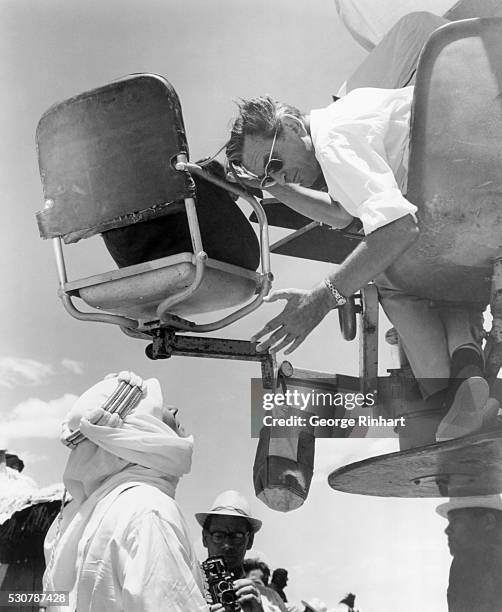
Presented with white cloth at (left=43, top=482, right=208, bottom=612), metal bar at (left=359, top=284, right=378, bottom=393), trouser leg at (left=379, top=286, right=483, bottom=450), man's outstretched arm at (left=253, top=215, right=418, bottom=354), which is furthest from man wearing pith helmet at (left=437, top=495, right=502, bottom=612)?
white cloth at (left=43, top=482, right=208, bottom=612)

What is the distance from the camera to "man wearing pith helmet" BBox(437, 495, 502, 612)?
227 cm

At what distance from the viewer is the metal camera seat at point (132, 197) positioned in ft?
6.18

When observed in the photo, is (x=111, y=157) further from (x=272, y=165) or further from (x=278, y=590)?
(x=278, y=590)

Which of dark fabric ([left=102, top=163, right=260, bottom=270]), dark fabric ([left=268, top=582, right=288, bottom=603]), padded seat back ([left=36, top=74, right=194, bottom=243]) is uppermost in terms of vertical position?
padded seat back ([left=36, top=74, right=194, bottom=243])

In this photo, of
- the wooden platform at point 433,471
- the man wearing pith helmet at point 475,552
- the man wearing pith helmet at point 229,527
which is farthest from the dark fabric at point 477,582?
the man wearing pith helmet at point 229,527

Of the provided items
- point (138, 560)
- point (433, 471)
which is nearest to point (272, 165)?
point (433, 471)

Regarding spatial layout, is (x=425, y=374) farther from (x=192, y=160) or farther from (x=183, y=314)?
(x=192, y=160)

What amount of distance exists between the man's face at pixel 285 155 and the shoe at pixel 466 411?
26.7 inches

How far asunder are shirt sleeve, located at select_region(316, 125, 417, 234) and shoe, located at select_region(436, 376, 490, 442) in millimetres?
474

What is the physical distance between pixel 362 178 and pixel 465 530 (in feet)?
3.73

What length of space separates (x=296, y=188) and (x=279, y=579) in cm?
181

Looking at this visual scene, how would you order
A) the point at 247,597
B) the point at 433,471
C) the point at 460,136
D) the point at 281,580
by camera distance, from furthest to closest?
the point at 281,580 < the point at 247,597 < the point at 433,471 < the point at 460,136

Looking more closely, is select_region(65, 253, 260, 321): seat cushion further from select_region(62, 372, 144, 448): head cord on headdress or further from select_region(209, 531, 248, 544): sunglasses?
select_region(209, 531, 248, 544): sunglasses

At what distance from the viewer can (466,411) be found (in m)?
1.99
